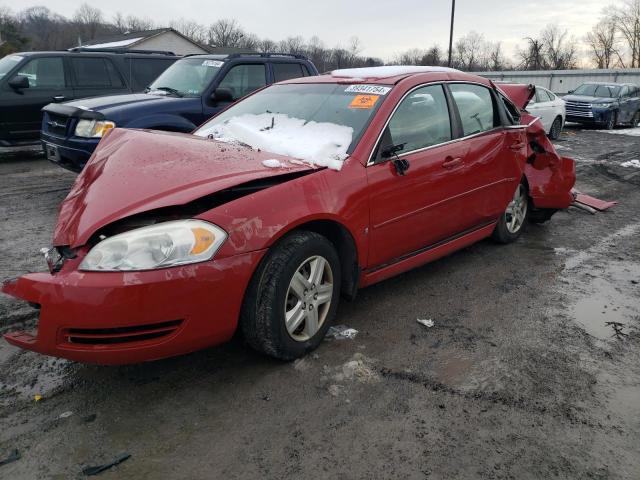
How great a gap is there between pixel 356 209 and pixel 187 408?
152cm

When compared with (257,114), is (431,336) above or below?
below

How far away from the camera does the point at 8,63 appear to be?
357 inches

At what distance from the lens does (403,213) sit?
11.8 feet

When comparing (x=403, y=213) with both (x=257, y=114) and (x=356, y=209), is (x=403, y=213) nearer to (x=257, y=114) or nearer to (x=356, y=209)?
(x=356, y=209)

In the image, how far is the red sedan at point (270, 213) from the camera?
2420 millimetres

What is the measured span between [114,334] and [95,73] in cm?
848

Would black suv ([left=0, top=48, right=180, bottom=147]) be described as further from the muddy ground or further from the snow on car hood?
the snow on car hood

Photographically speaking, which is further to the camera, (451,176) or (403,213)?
(451,176)

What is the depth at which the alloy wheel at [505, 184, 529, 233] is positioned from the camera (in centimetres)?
523

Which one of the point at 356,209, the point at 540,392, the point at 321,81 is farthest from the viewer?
the point at 321,81

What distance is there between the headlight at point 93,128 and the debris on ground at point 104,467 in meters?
4.58

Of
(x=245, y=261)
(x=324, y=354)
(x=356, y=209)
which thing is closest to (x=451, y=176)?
(x=356, y=209)

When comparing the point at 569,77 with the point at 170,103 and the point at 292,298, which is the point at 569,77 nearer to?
the point at 170,103

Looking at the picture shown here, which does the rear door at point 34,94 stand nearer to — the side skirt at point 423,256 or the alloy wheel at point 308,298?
the side skirt at point 423,256
